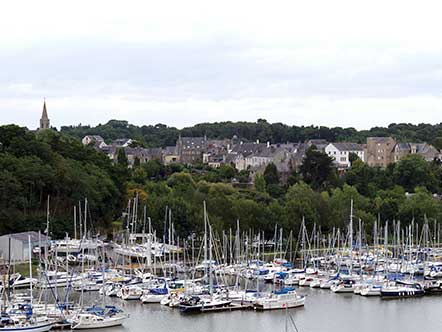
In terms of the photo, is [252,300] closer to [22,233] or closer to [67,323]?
[67,323]

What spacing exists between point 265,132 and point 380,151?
33.7m

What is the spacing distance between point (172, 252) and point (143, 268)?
397cm

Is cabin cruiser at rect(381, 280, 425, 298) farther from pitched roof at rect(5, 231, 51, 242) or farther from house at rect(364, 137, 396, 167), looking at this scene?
house at rect(364, 137, 396, 167)

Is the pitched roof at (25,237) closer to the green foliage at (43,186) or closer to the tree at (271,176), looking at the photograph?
the green foliage at (43,186)

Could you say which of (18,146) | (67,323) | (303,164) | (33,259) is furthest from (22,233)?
(303,164)

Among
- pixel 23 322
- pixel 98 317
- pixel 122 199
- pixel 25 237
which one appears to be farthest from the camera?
pixel 122 199

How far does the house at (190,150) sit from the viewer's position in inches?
4204

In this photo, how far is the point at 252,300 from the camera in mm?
36906

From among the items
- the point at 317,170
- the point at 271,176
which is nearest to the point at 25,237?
the point at 271,176

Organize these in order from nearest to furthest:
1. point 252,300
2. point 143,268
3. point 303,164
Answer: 1. point 252,300
2. point 143,268
3. point 303,164

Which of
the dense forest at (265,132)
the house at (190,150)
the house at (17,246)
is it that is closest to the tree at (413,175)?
the dense forest at (265,132)

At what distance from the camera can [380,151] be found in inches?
3684

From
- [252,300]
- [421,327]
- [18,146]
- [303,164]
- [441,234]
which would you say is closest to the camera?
[421,327]

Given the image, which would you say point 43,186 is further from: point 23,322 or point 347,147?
point 347,147
